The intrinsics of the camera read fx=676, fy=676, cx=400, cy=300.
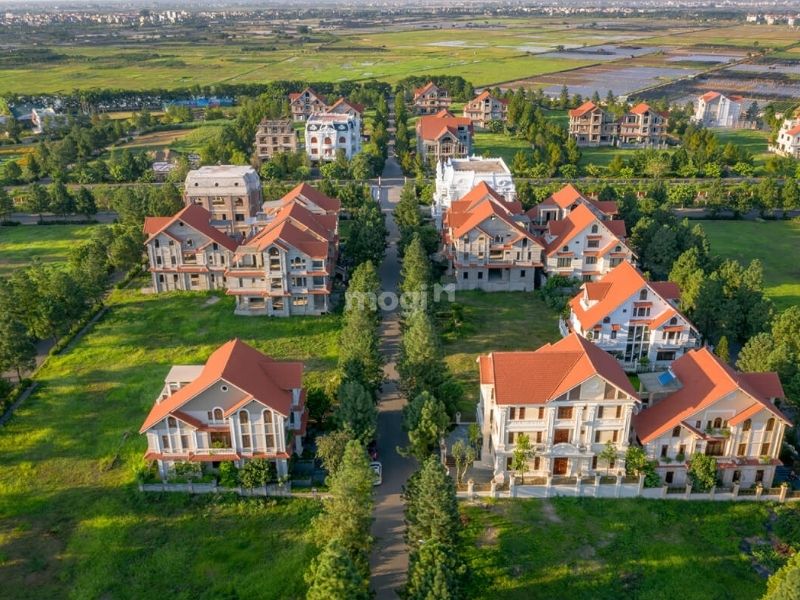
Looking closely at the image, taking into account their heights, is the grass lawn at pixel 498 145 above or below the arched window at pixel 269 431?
above

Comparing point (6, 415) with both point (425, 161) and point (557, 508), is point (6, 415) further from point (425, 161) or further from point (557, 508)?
point (425, 161)

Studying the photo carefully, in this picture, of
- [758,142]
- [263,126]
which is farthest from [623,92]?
[263,126]

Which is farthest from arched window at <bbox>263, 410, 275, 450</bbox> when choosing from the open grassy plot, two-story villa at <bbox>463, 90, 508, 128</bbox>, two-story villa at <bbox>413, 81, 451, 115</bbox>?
two-story villa at <bbox>413, 81, 451, 115</bbox>

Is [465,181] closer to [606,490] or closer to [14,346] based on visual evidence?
[606,490]

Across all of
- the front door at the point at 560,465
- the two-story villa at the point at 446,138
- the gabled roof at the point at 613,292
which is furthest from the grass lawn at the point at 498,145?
the front door at the point at 560,465

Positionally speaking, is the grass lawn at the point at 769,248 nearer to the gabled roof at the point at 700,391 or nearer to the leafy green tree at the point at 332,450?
the gabled roof at the point at 700,391

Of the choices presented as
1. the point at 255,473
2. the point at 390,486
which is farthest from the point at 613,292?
the point at 255,473

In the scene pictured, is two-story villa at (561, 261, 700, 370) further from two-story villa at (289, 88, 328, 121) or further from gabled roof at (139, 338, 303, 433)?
two-story villa at (289, 88, 328, 121)
